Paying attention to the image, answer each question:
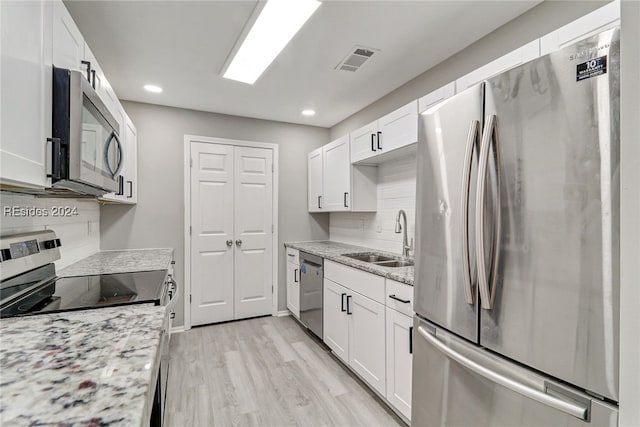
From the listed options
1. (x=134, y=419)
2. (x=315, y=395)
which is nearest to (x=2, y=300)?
(x=134, y=419)

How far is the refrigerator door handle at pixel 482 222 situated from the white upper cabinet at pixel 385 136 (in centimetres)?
106

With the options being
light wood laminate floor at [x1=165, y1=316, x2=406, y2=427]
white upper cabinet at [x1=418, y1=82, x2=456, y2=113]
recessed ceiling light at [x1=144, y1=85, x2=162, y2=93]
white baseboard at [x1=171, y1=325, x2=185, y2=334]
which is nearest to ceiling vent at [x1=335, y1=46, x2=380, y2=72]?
white upper cabinet at [x1=418, y1=82, x2=456, y2=113]

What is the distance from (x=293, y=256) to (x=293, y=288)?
15.2 inches

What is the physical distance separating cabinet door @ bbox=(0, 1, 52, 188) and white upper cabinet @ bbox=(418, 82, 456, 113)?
6.17 feet

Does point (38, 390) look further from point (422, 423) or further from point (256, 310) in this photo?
point (256, 310)

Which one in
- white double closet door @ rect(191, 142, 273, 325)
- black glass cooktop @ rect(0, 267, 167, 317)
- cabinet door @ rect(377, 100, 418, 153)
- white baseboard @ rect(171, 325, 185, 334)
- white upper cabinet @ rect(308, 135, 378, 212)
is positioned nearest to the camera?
black glass cooktop @ rect(0, 267, 167, 317)

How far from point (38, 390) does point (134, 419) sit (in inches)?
10.3

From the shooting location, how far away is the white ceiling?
174cm

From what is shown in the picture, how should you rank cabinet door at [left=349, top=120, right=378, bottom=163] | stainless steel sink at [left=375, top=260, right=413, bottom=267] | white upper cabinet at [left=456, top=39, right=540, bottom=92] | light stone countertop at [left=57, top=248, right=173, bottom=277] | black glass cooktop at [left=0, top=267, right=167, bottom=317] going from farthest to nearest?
cabinet door at [left=349, top=120, right=378, bottom=163] → stainless steel sink at [left=375, top=260, right=413, bottom=267] → light stone countertop at [left=57, top=248, right=173, bottom=277] → white upper cabinet at [left=456, top=39, right=540, bottom=92] → black glass cooktop at [left=0, top=267, right=167, bottom=317]

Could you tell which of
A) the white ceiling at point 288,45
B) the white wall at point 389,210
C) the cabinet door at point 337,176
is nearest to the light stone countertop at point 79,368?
the white ceiling at point 288,45

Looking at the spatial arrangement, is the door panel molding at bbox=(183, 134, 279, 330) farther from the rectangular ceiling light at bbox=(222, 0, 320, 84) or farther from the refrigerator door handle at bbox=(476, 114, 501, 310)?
the refrigerator door handle at bbox=(476, 114, 501, 310)

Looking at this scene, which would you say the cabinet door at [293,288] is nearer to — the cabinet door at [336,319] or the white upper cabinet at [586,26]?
the cabinet door at [336,319]

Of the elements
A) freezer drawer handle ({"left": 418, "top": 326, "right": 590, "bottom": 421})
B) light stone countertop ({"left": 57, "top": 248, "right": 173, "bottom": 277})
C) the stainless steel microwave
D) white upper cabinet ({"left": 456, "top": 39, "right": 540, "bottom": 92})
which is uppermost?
white upper cabinet ({"left": 456, "top": 39, "right": 540, "bottom": 92})

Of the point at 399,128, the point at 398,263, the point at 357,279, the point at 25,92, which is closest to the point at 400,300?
the point at 357,279
